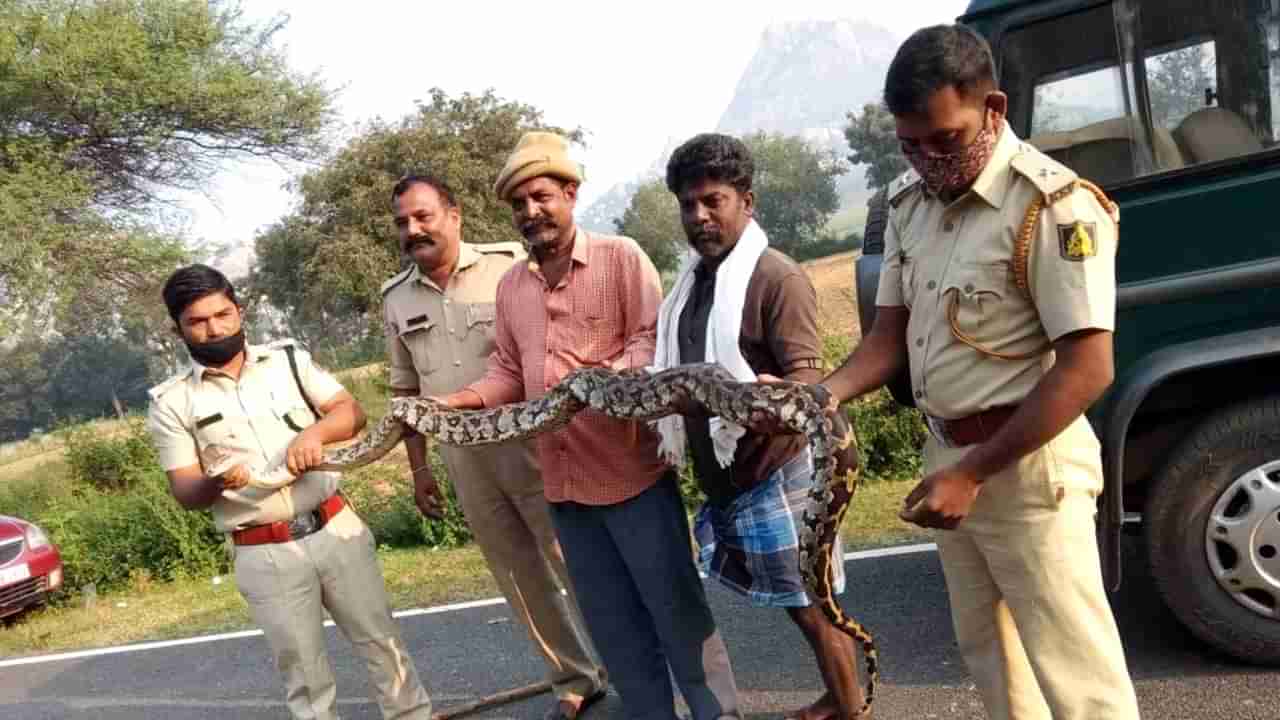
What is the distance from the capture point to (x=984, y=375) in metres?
2.57

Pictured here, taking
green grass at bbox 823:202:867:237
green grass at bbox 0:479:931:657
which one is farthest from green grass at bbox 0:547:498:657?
green grass at bbox 823:202:867:237

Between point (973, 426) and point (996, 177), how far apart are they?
0.66 metres

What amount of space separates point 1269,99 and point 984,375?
2.28 metres

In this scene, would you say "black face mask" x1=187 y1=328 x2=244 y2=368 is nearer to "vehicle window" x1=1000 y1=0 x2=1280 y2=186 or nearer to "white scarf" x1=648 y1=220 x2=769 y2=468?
"white scarf" x1=648 y1=220 x2=769 y2=468

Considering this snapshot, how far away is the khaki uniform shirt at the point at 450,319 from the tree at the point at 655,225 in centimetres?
3960

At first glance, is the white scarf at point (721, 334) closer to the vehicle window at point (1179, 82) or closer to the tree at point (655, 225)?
the vehicle window at point (1179, 82)

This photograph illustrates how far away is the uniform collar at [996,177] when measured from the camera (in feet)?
8.18

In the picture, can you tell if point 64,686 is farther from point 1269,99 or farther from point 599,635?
point 1269,99

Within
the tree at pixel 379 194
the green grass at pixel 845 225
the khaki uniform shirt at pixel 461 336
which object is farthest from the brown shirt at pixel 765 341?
the green grass at pixel 845 225

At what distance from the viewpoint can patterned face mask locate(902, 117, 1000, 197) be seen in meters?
2.50

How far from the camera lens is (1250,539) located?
3.78 metres

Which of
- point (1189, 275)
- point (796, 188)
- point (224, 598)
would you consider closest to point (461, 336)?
point (1189, 275)

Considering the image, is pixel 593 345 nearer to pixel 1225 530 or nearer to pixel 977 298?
pixel 977 298

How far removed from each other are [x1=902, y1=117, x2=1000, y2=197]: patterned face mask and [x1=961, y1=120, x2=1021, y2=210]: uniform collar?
0.01 metres
